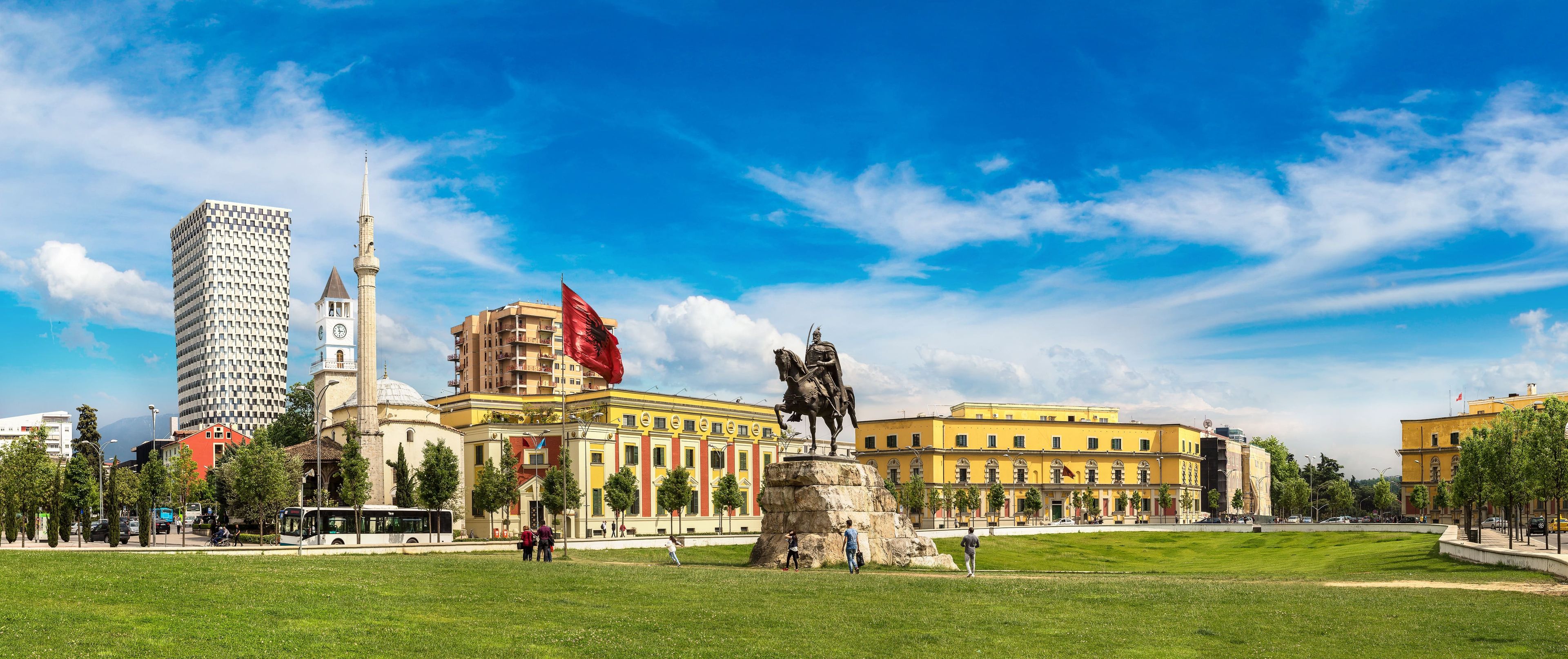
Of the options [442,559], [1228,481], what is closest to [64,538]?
[442,559]

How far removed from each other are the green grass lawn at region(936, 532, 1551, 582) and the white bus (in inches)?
1240

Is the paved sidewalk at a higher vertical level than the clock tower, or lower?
lower

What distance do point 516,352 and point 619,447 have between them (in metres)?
85.4

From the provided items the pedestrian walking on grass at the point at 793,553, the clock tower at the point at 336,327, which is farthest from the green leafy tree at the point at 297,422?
the pedestrian walking on grass at the point at 793,553

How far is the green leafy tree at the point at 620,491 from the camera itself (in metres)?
82.1

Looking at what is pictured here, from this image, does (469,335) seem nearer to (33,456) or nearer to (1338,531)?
(33,456)

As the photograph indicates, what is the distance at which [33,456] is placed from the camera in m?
72.9

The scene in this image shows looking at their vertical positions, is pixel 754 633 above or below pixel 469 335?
below

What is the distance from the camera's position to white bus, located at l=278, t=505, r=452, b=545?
6312 cm

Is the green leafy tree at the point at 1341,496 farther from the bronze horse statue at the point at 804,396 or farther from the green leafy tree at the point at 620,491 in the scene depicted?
the bronze horse statue at the point at 804,396

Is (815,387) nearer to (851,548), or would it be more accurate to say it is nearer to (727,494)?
(851,548)

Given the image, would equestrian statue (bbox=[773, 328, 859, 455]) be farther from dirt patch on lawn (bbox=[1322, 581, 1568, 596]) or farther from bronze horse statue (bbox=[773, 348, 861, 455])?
dirt patch on lawn (bbox=[1322, 581, 1568, 596])

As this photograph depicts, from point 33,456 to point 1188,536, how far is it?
8135 cm

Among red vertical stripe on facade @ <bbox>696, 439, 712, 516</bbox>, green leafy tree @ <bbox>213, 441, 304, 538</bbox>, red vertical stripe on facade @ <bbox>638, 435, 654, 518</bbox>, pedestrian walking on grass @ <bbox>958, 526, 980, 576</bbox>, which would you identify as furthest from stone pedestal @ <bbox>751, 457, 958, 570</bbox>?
red vertical stripe on facade @ <bbox>696, 439, 712, 516</bbox>
